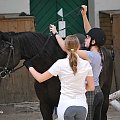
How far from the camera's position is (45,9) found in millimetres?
13156

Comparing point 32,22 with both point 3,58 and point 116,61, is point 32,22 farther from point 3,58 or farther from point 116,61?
point 3,58

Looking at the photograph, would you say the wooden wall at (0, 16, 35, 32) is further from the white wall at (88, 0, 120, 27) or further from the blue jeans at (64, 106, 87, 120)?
the blue jeans at (64, 106, 87, 120)

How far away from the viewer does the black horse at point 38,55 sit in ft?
18.0

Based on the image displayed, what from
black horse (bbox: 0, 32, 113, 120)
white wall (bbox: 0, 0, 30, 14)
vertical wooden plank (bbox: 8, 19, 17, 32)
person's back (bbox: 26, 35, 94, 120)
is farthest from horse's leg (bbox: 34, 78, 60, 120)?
white wall (bbox: 0, 0, 30, 14)

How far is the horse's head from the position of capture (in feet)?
17.9

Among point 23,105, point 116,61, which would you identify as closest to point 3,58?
point 23,105

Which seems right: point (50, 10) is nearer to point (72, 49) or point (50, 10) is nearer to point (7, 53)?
point (7, 53)

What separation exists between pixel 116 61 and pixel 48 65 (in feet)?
17.1

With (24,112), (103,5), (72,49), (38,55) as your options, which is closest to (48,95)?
(38,55)

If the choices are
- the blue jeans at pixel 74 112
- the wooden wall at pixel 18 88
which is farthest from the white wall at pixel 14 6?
the blue jeans at pixel 74 112

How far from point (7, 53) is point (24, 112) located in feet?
14.6

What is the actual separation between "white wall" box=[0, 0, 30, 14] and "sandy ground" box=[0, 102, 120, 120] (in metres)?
3.13

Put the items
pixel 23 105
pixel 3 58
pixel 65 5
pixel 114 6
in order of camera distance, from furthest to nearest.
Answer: pixel 65 5
pixel 114 6
pixel 23 105
pixel 3 58

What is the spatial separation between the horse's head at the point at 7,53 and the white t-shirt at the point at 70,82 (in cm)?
85
